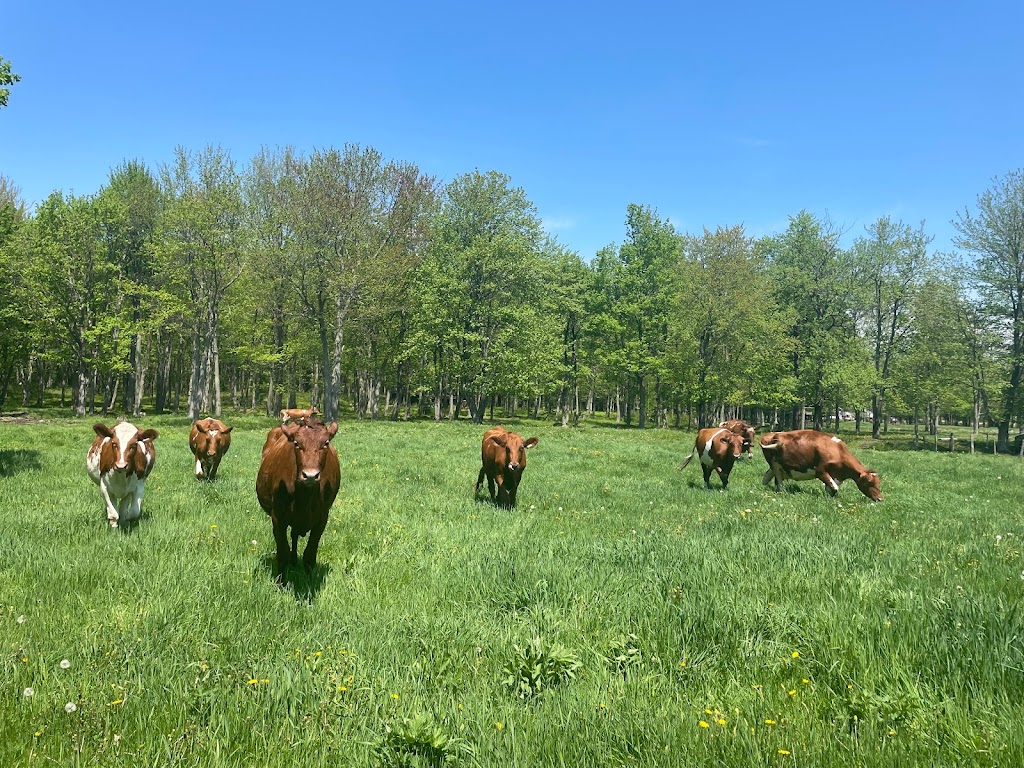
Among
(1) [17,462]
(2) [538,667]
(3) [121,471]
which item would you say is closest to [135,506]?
(3) [121,471]

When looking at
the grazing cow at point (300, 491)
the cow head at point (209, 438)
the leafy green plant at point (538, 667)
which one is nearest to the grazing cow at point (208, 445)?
the cow head at point (209, 438)

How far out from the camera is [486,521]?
28.7 ft

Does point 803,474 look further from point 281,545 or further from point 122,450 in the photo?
point 122,450

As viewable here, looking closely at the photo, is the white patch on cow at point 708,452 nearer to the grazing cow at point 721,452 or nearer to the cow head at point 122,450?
the grazing cow at point 721,452

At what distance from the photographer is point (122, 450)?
7.67 metres

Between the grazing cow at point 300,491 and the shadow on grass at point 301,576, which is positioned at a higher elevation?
the grazing cow at point 300,491

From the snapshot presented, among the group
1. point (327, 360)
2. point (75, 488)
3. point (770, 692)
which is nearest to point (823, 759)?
point (770, 692)

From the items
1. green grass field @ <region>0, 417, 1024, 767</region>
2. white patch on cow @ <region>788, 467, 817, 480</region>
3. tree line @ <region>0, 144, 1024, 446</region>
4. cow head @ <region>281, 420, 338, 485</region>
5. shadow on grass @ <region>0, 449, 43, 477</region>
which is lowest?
shadow on grass @ <region>0, 449, 43, 477</region>

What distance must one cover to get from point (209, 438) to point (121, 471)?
14.7 feet

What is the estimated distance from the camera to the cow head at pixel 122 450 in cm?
762

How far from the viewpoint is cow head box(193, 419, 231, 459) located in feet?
39.1

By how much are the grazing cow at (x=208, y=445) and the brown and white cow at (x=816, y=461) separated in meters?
13.2

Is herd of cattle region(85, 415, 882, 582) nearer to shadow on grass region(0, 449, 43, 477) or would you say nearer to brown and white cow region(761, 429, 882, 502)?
brown and white cow region(761, 429, 882, 502)

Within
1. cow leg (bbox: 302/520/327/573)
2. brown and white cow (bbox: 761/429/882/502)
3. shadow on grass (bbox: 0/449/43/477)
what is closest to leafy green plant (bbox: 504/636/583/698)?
cow leg (bbox: 302/520/327/573)
